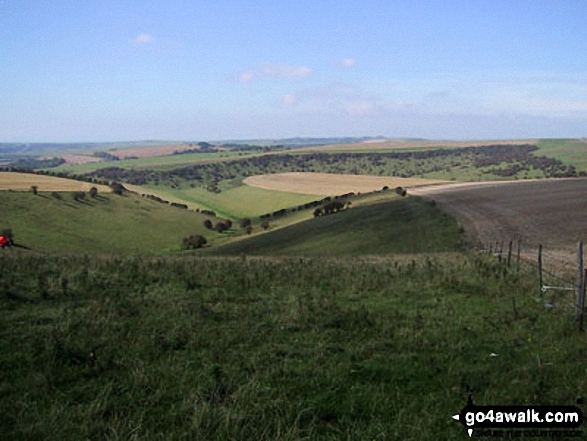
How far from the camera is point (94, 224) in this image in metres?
81.2

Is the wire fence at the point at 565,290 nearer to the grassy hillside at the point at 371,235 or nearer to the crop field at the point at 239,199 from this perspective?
the grassy hillside at the point at 371,235

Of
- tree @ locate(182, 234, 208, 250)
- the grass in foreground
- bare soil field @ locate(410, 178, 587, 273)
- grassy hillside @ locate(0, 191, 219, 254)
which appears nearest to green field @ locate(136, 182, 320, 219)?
grassy hillside @ locate(0, 191, 219, 254)

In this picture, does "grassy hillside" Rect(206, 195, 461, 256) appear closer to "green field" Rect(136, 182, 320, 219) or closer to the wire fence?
the wire fence

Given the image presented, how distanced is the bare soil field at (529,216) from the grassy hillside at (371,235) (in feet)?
8.71

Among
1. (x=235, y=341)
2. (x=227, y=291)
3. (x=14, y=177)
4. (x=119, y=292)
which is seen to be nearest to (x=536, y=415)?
(x=235, y=341)

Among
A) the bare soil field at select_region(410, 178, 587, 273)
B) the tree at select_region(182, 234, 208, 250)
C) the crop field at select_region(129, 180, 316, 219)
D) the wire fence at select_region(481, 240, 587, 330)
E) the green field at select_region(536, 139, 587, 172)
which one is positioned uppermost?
the green field at select_region(536, 139, 587, 172)

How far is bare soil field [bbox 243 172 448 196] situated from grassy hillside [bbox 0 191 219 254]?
34951mm

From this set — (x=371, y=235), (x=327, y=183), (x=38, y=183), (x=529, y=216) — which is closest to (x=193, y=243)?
(x=371, y=235)

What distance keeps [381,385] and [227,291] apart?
7693mm

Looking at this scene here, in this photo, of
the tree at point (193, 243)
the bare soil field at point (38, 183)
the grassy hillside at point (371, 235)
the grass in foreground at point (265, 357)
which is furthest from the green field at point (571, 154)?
the grass in foreground at point (265, 357)

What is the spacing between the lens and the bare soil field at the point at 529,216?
108 ft

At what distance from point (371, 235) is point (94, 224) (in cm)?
5198

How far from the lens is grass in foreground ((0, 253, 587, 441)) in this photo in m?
6.50

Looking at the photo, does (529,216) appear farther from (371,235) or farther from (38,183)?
(38,183)
